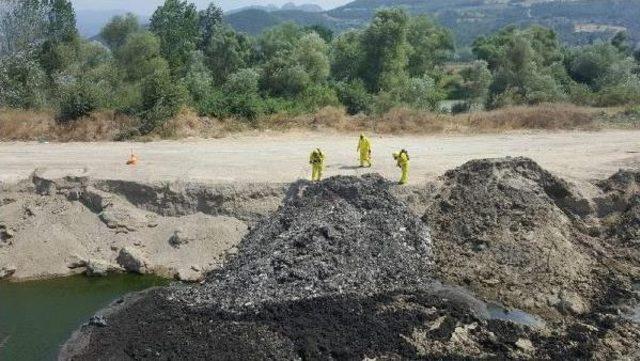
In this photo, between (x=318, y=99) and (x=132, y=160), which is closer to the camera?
(x=132, y=160)

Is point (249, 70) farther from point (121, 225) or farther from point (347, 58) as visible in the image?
point (121, 225)

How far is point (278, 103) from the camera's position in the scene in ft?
98.5

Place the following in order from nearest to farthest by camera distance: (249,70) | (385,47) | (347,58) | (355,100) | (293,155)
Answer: (293,155), (355,100), (249,70), (385,47), (347,58)

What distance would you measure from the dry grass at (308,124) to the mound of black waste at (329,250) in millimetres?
8376

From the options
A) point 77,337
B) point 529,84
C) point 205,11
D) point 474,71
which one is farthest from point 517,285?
point 205,11

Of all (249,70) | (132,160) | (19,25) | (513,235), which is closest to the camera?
(513,235)

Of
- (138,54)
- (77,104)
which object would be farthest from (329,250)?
(138,54)

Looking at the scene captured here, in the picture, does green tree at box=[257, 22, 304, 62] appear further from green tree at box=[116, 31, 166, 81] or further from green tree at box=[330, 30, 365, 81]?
green tree at box=[116, 31, 166, 81]

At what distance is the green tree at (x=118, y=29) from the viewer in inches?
1943

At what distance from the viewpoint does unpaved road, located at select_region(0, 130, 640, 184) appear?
2162 centimetres

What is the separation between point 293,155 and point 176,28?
84.0 ft

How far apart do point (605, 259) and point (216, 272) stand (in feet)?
33.8

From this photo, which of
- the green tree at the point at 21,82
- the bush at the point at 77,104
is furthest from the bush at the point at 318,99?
the green tree at the point at 21,82

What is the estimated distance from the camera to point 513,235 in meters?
18.5
